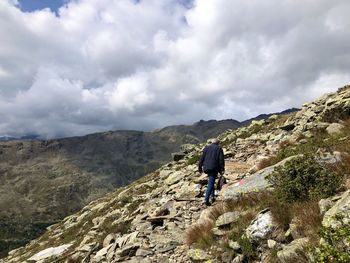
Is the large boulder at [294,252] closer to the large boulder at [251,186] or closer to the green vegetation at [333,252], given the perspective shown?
the green vegetation at [333,252]

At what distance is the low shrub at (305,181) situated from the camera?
37.9 ft

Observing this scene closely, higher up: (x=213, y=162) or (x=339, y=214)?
(x=213, y=162)

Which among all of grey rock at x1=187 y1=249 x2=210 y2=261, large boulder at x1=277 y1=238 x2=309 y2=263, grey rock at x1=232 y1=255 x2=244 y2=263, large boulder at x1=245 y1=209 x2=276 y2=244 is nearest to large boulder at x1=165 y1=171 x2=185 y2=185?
grey rock at x1=187 y1=249 x2=210 y2=261

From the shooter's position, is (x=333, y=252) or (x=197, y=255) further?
(x=197, y=255)

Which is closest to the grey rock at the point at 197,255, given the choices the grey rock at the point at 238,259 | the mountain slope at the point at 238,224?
the mountain slope at the point at 238,224

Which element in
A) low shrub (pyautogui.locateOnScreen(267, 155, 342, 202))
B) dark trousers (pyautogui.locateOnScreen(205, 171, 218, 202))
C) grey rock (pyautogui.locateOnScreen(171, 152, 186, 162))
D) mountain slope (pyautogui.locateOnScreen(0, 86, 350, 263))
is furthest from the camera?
grey rock (pyautogui.locateOnScreen(171, 152, 186, 162))

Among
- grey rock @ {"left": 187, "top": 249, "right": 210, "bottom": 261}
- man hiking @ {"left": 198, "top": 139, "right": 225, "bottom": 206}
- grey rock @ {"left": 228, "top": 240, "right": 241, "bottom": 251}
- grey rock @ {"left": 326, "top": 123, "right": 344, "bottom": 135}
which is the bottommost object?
grey rock @ {"left": 187, "top": 249, "right": 210, "bottom": 261}

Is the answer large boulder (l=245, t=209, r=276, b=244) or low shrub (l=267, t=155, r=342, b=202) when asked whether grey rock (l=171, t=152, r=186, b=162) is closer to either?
low shrub (l=267, t=155, r=342, b=202)

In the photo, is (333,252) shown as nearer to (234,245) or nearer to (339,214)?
(339,214)

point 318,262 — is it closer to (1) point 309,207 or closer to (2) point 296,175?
(1) point 309,207

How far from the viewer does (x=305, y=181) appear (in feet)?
40.8

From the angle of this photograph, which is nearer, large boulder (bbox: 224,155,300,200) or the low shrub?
the low shrub

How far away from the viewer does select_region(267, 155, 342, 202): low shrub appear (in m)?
11.6

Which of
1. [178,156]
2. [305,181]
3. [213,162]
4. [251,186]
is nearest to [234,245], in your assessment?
[305,181]
